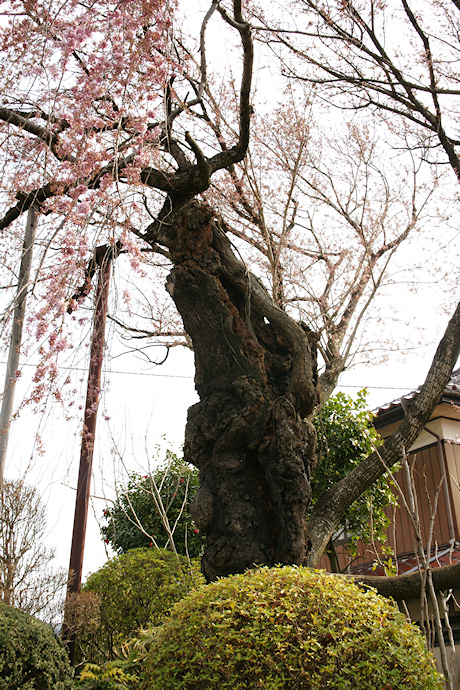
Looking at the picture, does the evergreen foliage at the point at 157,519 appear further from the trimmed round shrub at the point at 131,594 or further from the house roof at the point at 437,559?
the house roof at the point at 437,559

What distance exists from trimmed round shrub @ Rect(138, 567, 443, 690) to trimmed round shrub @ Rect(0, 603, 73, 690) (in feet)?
4.02

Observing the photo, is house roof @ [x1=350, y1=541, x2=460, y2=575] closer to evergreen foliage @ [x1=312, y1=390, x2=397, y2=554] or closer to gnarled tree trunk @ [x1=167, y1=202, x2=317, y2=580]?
evergreen foliage @ [x1=312, y1=390, x2=397, y2=554]

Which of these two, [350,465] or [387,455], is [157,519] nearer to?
[350,465]

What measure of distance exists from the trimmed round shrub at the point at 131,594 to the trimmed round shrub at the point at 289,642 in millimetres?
2368

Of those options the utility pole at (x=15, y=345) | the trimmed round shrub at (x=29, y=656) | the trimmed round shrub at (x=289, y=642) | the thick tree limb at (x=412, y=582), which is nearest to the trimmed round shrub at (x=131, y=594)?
the trimmed round shrub at (x=29, y=656)

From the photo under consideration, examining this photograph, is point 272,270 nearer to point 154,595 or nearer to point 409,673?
point 154,595

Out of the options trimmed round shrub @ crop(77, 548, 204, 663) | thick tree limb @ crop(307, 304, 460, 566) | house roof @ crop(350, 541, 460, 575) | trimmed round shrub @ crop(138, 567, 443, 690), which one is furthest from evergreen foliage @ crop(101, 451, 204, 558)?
trimmed round shrub @ crop(138, 567, 443, 690)

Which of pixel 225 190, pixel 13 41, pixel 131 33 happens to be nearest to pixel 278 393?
pixel 131 33

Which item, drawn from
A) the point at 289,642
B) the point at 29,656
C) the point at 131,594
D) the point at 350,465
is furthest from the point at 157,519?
the point at 289,642

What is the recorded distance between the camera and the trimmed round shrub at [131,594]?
5.32 metres

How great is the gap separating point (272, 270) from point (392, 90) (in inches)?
93.9

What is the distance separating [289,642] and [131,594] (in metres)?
3.24

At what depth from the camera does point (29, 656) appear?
3.81 meters

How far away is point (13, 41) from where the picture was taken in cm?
345
